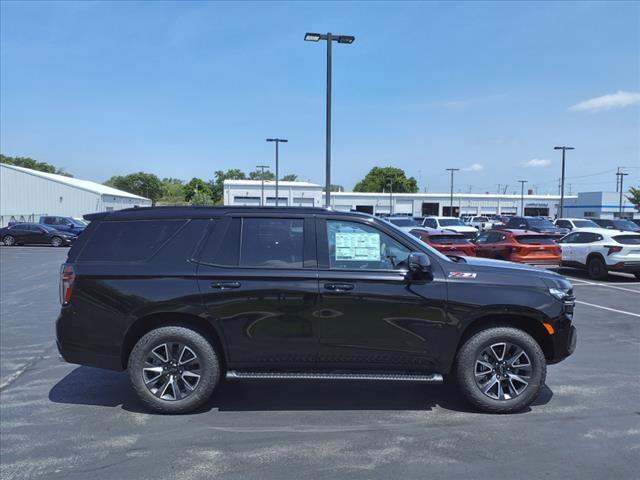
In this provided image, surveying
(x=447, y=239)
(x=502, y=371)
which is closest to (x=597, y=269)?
(x=447, y=239)

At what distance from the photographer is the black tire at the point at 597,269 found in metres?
15.0

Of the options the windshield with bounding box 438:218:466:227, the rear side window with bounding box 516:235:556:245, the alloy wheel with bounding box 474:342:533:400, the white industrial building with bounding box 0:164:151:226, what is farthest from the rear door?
the white industrial building with bounding box 0:164:151:226

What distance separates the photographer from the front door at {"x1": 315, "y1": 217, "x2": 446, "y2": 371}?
457 cm

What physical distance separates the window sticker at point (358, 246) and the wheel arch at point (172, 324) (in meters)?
1.34

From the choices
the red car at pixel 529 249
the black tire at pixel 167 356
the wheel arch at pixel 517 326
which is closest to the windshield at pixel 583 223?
the red car at pixel 529 249

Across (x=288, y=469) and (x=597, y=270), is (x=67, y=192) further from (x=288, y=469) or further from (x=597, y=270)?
(x=288, y=469)

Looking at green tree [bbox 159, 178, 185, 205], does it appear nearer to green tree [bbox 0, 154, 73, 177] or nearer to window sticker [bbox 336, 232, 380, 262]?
green tree [bbox 0, 154, 73, 177]

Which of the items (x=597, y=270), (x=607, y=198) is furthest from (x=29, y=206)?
(x=607, y=198)

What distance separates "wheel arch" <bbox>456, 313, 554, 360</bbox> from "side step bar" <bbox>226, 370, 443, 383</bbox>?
400mm

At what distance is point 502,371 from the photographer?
468 centimetres

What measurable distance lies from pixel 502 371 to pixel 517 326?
0.44 metres

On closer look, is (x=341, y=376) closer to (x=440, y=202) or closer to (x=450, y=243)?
(x=450, y=243)

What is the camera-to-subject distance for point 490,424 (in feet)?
14.6

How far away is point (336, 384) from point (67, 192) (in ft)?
196
